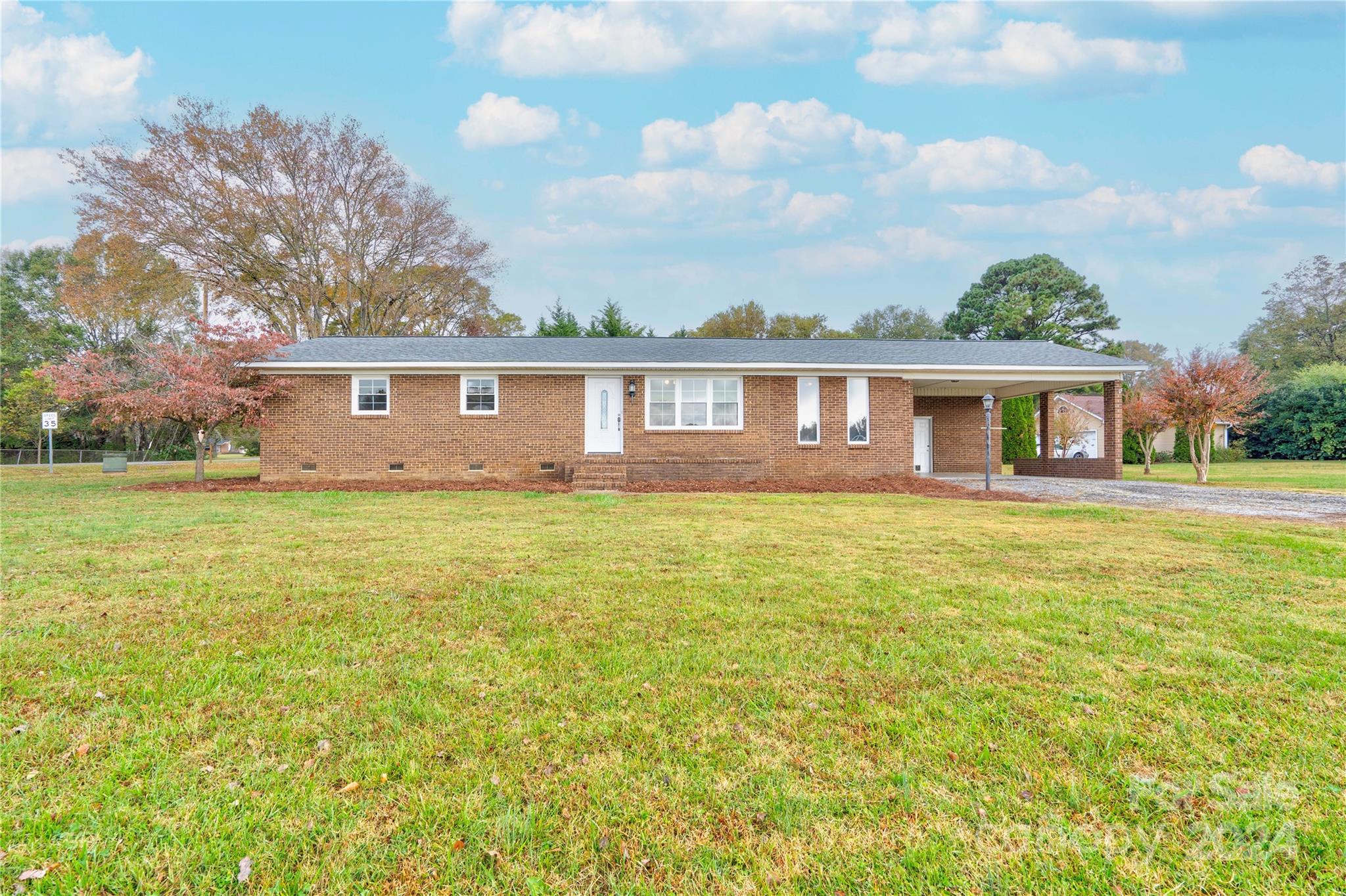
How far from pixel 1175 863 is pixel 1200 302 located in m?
39.8

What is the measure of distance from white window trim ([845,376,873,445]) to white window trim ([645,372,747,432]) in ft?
8.77

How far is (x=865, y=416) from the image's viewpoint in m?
15.0

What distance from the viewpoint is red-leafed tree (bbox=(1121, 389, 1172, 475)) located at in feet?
51.3

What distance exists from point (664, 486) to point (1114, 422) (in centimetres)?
1295

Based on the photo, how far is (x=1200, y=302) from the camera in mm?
30234

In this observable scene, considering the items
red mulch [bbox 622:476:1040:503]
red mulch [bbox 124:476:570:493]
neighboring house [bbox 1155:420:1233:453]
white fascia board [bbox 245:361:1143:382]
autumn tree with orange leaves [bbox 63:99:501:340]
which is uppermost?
autumn tree with orange leaves [bbox 63:99:501:340]

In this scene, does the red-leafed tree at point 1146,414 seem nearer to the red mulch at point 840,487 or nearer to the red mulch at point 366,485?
the red mulch at point 840,487

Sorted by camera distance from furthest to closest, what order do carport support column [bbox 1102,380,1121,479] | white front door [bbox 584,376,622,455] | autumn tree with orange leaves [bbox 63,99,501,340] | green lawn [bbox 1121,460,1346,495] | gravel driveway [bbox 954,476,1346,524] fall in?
autumn tree with orange leaves [bbox 63,99,501,340] → carport support column [bbox 1102,380,1121,479] → white front door [bbox 584,376,622,455] → green lawn [bbox 1121,460,1346,495] → gravel driveway [bbox 954,476,1346,524]

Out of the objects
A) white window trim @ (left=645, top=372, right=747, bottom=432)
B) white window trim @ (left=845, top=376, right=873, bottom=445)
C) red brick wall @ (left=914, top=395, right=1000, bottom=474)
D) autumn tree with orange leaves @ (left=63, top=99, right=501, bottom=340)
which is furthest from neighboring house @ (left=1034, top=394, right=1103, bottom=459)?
autumn tree with orange leaves @ (left=63, top=99, right=501, bottom=340)

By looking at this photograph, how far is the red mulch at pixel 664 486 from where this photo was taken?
40.2 ft

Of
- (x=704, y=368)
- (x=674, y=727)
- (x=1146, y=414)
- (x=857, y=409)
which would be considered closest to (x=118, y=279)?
(x=704, y=368)

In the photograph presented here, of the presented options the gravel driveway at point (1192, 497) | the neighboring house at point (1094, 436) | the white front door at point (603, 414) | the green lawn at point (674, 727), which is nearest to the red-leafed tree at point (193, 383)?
the white front door at point (603, 414)

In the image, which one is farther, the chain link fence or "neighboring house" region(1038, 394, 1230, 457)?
"neighboring house" region(1038, 394, 1230, 457)

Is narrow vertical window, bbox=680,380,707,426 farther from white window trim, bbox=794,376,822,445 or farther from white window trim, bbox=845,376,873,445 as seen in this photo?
white window trim, bbox=845,376,873,445
